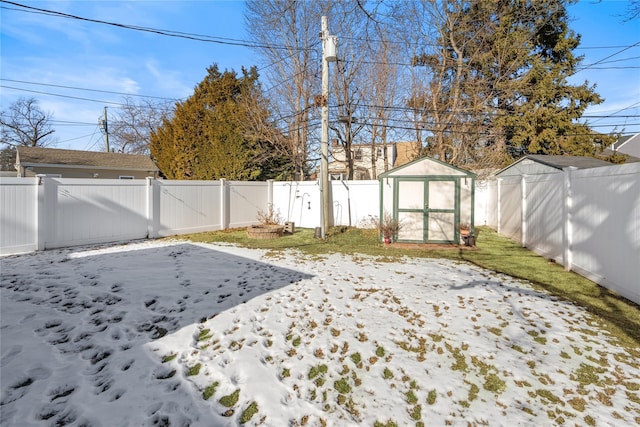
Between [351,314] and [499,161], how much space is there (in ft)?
48.0

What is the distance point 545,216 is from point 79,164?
21433 mm

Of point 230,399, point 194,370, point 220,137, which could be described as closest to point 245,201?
point 220,137


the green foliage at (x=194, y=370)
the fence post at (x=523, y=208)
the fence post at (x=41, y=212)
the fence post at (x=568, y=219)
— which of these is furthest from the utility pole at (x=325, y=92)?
the green foliage at (x=194, y=370)

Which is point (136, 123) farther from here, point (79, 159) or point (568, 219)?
point (568, 219)

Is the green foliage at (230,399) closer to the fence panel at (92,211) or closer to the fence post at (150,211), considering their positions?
the fence panel at (92,211)

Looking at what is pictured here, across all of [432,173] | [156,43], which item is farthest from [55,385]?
[156,43]

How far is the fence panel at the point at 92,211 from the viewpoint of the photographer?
7.56m

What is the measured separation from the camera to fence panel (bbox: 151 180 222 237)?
9.82 meters

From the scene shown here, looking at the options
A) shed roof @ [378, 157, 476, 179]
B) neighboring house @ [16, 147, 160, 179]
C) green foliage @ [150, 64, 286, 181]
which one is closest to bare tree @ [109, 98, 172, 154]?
neighboring house @ [16, 147, 160, 179]

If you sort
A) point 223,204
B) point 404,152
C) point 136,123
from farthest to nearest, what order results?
point 136,123
point 404,152
point 223,204

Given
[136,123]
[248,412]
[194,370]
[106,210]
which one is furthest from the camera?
[136,123]

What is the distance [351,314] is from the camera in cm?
389

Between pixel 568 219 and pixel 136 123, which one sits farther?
pixel 136 123

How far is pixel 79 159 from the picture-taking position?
1794cm
